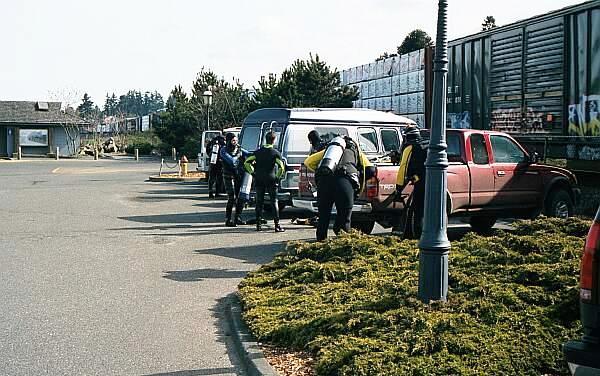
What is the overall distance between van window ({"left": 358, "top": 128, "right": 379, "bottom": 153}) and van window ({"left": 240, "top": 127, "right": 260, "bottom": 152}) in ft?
8.10

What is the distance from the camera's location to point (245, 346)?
269 inches

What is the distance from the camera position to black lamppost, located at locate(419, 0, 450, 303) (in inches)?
269

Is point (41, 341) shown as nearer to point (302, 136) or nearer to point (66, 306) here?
point (66, 306)

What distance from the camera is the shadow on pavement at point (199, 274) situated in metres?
10.4

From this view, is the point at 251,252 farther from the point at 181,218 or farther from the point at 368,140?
the point at 181,218

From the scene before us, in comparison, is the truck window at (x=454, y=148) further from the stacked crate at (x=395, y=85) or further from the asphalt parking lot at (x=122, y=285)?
the stacked crate at (x=395, y=85)

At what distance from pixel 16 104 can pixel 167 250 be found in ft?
210

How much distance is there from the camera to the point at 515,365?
215 inches

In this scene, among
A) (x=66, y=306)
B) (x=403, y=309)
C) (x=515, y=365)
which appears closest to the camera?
(x=515, y=365)

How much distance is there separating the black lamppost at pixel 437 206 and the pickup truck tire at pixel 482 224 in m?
7.30

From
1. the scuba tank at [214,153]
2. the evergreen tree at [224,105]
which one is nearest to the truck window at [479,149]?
the scuba tank at [214,153]

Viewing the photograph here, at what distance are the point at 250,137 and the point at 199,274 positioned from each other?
26.0 ft

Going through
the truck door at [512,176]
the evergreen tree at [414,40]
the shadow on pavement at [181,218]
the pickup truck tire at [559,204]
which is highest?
the evergreen tree at [414,40]

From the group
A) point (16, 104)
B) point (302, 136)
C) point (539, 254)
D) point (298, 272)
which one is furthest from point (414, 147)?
point (16, 104)
